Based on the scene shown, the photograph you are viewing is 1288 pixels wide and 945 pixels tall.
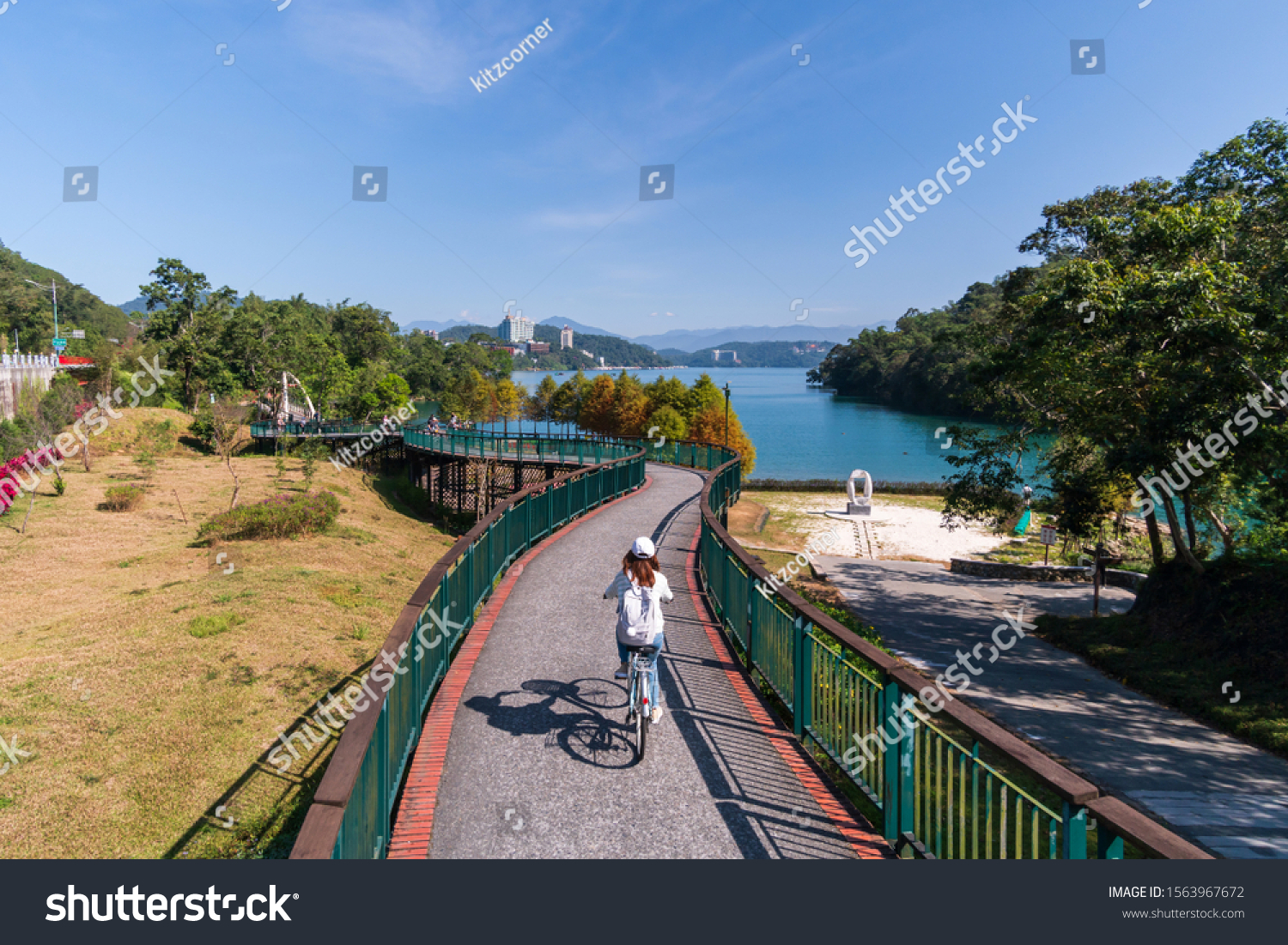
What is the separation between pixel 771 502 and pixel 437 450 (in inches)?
815

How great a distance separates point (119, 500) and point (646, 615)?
2400cm

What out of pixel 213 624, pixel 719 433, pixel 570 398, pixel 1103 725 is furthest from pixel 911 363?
pixel 213 624

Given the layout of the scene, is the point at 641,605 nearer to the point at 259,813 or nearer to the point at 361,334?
the point at 259,813

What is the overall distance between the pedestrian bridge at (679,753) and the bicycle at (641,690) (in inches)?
7.0

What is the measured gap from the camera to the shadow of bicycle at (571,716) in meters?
5.61

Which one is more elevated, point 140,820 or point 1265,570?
point 1265,570

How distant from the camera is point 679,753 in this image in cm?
565

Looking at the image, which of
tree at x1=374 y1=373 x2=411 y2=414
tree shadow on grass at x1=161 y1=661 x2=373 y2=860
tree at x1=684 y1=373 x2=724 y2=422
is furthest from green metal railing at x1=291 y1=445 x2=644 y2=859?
tree at x1=374 y1=373 x2=411 y2=414

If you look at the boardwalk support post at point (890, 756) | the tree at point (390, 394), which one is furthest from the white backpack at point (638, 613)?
the tree at point (390, 394)

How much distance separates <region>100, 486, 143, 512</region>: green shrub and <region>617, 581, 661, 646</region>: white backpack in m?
23.7

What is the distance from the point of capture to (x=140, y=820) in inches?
308
